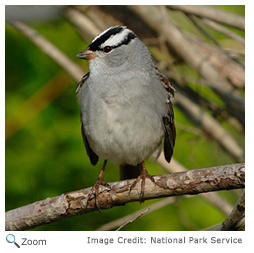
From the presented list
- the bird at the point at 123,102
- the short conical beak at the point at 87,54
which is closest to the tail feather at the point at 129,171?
the bird at the point at 123,102

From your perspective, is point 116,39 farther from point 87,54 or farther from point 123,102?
point 123,102

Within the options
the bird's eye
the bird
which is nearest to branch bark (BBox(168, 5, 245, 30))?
the bird

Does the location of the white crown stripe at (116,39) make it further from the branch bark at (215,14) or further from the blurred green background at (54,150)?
the blurred green background at (54,150)

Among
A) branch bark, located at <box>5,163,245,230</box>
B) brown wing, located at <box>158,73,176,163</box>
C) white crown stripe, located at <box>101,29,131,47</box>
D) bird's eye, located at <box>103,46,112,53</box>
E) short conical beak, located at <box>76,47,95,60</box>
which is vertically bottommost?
branch bark, located at <box>5,163,245,230</box>

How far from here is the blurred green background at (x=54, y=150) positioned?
13.1ft

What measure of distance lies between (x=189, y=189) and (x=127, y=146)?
730 mm

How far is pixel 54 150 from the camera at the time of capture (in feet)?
13.4

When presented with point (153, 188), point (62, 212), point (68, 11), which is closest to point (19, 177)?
point (62, 212)

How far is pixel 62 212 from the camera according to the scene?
3248 millimetres

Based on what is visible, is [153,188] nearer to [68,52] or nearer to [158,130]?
[158,130]

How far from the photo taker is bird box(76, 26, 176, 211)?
334 cm
